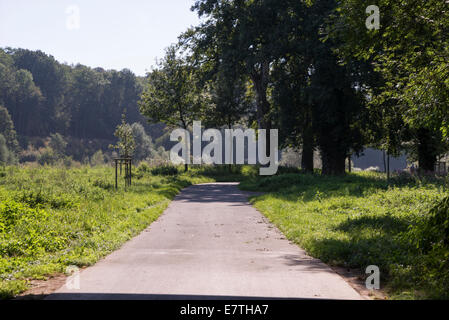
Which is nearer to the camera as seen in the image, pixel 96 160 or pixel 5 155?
pixel 96 160

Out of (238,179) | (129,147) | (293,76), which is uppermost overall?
(293,76)

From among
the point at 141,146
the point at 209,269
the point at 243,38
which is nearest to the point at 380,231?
the point at 209,269

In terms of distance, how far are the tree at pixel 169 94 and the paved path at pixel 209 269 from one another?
105ft

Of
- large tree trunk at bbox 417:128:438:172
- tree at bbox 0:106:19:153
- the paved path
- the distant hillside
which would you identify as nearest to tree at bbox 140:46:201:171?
large tree trunk at bbox 417:128:438:172

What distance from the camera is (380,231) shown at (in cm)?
1049

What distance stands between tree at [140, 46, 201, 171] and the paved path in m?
32.1

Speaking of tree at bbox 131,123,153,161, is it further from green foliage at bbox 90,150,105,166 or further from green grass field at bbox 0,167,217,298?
green grass field at bbox 0,167,217,298

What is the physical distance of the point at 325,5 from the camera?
1144 inches

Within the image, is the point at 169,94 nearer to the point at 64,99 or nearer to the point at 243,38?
the point at 243,38

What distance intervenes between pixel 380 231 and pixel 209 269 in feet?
15.2

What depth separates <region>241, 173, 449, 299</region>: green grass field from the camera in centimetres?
644
